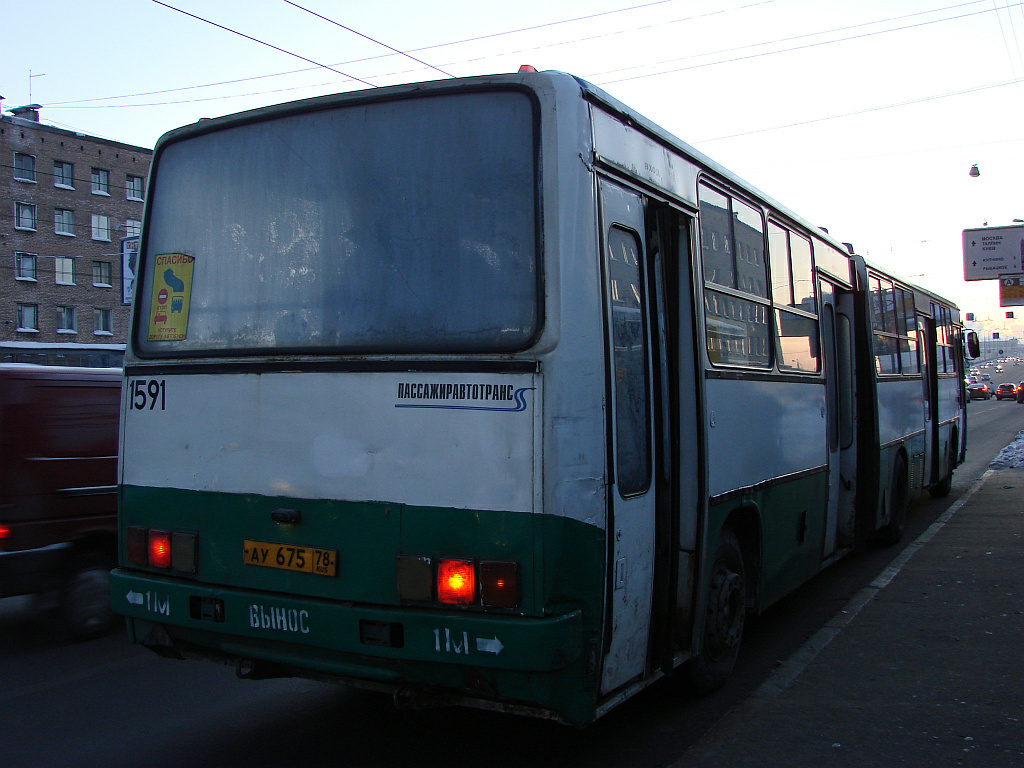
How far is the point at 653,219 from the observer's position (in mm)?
4602

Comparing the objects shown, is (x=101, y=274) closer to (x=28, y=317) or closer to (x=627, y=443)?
(x=28, y=317)

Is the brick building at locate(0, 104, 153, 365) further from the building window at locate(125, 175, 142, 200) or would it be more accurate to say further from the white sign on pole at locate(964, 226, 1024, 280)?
the white sign on pole at locate(964, 226, 1024, 280)

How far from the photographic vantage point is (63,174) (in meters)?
46.7

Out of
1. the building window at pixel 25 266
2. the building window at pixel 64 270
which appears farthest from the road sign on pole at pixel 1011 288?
the building window at pixel 25 266

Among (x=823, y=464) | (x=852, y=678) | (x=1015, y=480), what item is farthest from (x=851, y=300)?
(x=1015, y=480)

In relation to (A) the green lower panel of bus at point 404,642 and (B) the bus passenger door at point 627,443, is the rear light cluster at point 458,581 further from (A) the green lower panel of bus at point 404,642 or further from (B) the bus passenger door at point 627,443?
(B) the bus passenger door at point 627,443

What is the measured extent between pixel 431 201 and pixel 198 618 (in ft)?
7.12

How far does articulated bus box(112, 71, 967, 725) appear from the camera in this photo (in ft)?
11.9

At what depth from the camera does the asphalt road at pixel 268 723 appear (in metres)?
4.52

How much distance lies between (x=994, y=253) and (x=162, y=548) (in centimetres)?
4345

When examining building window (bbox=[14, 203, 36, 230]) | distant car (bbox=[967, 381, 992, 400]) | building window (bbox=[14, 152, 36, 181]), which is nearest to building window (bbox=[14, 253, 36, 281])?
building window (bbox=[14, 203, 36, 230])

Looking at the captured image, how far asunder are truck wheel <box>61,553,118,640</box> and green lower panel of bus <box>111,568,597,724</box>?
9.52 ft

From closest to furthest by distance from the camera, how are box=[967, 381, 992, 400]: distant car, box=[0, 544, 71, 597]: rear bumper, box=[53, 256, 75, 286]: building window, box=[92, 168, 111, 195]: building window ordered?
box=[0, 544, 71, 597]: rear bumper → box=[53, 256, 75, 286]: building window → box=[92, 168, 111, 195]: building window → box=[967, 381, 992, 400]: distant car

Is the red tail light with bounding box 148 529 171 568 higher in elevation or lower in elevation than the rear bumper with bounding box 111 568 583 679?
higher
